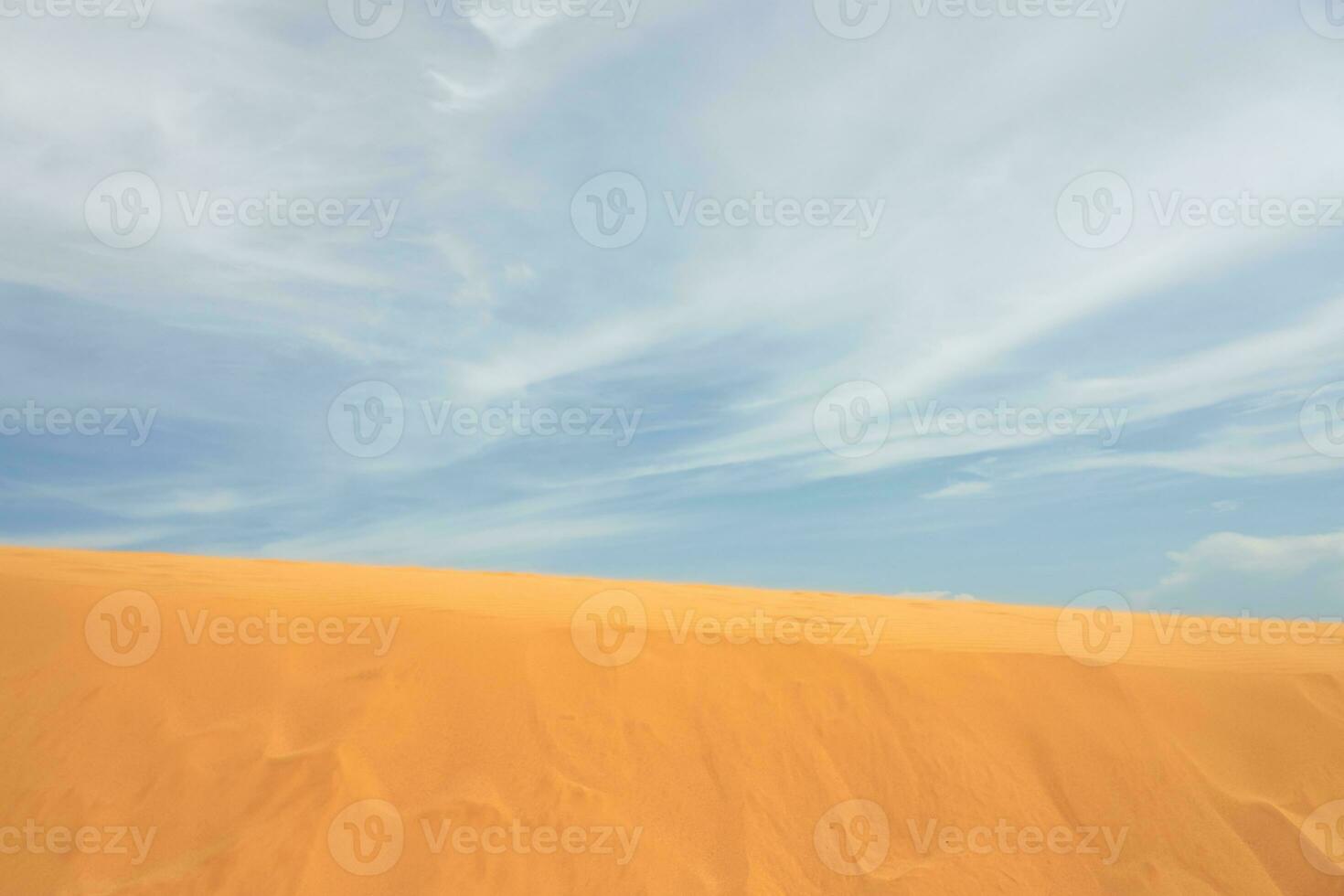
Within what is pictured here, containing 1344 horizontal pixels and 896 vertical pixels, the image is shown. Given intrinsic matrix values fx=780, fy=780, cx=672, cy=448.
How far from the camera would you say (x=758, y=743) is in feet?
24.2

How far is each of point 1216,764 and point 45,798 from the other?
10702mm

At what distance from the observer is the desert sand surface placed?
6.16m

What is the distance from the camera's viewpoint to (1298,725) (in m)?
8.46

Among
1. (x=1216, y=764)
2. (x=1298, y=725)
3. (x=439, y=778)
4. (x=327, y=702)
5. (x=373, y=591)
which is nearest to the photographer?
(x=439, y=778)

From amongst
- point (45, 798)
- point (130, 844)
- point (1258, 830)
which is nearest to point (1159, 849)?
point (1258, 830)

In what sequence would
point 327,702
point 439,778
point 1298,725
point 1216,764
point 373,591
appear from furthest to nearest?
point 373,591, point 1298,725, point 1216,764, point 327,702, point 439,778

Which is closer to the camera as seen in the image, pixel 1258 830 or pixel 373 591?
pixel 1258 830

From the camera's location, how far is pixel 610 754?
277 inches

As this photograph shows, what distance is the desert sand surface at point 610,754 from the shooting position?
20.2 feet

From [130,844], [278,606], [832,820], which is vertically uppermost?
[278,606]

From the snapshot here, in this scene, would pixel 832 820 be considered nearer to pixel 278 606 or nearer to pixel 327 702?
pixel 327 702

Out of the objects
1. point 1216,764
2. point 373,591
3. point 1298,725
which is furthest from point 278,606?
point 1298,725

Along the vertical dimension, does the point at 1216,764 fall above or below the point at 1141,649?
below

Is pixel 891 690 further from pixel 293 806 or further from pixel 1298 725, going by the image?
pixel 293 806
